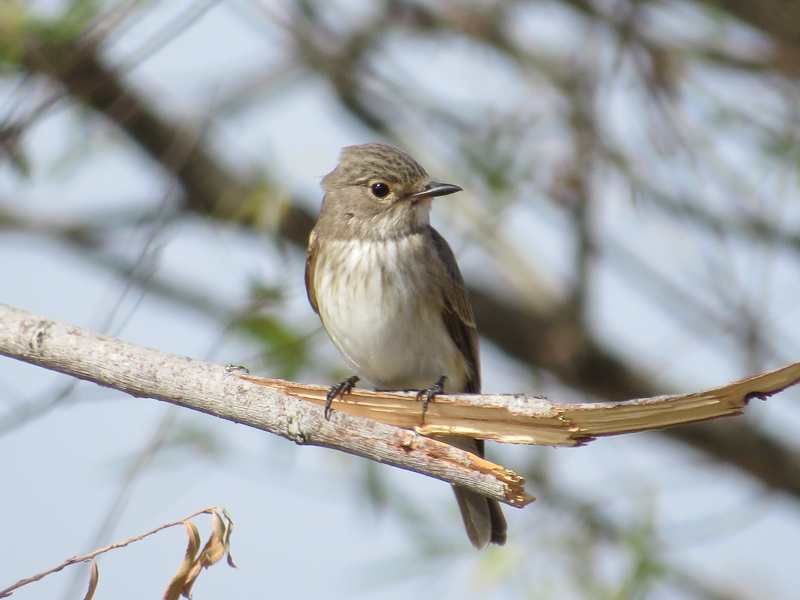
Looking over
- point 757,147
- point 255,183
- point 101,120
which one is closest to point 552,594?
point 757,147

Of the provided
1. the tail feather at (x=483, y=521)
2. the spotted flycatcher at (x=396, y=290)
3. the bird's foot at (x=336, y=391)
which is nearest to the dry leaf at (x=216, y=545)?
the bird's foot at (x=336, y=391)

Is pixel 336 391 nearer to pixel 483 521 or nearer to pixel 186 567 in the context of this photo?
pixel 186 567

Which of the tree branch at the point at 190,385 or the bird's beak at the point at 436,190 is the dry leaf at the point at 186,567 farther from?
the bird's beak at the point at 436,190

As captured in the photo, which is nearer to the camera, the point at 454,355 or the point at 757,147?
the point at 454,355

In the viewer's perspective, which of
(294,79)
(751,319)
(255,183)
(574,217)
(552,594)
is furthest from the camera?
(294,79)

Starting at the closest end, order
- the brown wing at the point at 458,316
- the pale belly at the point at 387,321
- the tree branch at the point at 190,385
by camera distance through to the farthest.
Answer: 1. the tree branch at the point at 190,385
2. the pale belly at the point at 387,321
3. the brown wing at the point at 458,316

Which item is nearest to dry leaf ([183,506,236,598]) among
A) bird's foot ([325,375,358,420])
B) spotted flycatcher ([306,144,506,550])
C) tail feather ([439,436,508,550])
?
bird's foot ([325,375,358,420])

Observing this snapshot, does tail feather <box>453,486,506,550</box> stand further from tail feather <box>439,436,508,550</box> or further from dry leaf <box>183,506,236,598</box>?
dry leaf <box>183,506,236,598</box>

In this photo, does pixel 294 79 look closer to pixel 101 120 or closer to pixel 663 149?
pixel 101 120
